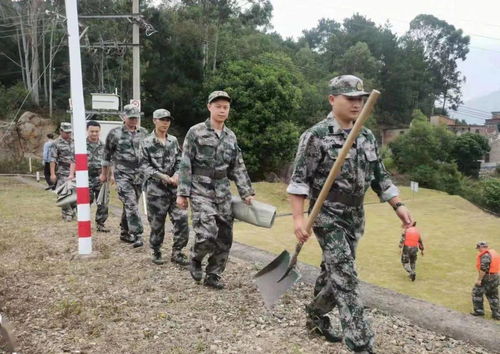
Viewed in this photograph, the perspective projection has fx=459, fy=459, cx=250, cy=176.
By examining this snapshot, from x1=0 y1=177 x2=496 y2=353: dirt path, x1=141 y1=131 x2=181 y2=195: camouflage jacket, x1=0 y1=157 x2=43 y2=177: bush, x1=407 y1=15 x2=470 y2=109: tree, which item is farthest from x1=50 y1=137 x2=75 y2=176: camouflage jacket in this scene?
x1=407 y1=15 x2=470 y2=109: tree

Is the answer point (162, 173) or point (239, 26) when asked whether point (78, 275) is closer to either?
point (162, 173)

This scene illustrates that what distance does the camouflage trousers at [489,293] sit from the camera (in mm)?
8016

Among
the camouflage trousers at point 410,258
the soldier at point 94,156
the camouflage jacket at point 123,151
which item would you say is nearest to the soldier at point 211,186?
the camouflage jacket at point 123,151

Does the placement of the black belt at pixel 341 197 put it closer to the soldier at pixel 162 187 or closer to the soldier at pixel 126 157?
the soldier at pixel 162 187

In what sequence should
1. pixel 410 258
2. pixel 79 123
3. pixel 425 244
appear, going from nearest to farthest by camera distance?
pixel 79 123
pixel 410 258
pixel 425 244

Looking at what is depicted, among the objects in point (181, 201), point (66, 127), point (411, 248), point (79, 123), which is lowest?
point (411, 248)

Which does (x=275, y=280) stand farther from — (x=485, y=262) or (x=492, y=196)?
(x=492, y=196)

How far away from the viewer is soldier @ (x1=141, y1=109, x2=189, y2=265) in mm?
5711

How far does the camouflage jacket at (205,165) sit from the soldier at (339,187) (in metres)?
1.58

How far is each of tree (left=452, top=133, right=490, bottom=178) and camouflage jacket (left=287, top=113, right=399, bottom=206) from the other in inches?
1872

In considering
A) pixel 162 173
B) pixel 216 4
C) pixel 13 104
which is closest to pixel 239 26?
pixel 216 4

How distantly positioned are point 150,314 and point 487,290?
660cm

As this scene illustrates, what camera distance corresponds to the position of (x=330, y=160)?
3.25 metres

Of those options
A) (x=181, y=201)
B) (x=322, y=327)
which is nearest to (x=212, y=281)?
(x=181, y=201)
